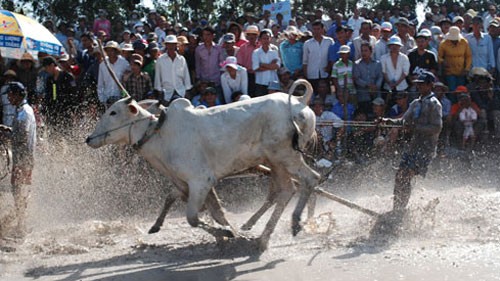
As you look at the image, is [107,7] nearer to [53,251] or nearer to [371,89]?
[371,89]

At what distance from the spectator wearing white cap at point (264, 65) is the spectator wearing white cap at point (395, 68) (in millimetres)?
1790

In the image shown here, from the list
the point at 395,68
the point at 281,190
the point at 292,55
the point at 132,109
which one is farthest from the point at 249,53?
the point at 132,109

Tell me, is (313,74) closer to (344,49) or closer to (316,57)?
(316,57)

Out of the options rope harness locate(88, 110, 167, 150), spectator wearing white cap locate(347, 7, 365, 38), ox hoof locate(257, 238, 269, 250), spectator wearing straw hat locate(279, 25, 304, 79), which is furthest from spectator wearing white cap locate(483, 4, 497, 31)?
rope harness locate(88, 110, 167, 150)

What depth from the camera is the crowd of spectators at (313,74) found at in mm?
12719

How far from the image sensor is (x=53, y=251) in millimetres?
8859

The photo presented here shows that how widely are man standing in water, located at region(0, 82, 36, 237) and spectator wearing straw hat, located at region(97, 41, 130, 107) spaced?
2.94 metres

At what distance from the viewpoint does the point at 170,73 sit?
12734 millimetres

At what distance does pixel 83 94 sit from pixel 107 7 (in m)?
8.26

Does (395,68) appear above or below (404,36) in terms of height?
below

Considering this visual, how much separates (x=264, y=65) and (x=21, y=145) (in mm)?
4693

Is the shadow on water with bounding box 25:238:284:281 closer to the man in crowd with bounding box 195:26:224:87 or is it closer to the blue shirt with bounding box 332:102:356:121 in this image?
the blue shirt with bounding box 332:102:356:121

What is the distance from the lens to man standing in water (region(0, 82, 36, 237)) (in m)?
9.68

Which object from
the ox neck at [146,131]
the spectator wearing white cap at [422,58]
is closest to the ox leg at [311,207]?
the ox neck at [146,131]
